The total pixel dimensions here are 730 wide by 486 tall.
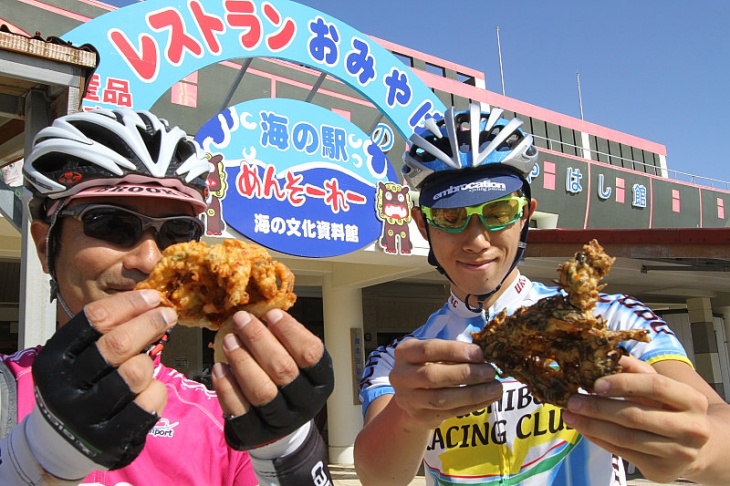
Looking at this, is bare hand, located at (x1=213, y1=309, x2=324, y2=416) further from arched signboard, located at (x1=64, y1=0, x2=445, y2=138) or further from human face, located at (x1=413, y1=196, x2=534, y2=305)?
arched signboard, located at (x1=64, y1=0, x2=445, y2=138)

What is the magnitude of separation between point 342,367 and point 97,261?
10536mm

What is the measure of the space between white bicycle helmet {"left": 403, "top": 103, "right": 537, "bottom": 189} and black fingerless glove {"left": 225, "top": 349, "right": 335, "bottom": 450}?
137cm

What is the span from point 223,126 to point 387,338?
1024 centimetres

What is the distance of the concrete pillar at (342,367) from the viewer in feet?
40.3

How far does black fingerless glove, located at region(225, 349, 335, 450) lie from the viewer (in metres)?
1.58

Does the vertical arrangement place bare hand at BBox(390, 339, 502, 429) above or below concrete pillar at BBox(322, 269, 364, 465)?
above

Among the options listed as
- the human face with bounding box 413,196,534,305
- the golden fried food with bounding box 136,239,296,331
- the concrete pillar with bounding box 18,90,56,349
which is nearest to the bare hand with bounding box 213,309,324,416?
the golden fried food with bounding box 136,239,296,331

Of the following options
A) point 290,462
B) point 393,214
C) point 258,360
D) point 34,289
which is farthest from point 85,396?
point 393,214

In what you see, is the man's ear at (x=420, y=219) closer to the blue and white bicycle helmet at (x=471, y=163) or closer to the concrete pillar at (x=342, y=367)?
the blue and white bicycle helmet at (x=471, y=163)

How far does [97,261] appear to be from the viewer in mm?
2076

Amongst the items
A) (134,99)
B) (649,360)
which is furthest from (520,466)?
(134,99)

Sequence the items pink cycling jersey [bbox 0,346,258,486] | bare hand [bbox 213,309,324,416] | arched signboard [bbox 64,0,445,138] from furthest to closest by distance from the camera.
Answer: arched signboard [bbox 64,0,445,138], pink cycling jersey [bbox 0,346,258,486], bare hand [bbox 213,309,324,416]

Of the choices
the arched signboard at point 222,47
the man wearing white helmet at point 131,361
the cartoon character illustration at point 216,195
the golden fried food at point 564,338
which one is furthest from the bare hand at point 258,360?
the cartoon character illustration at point 216,195

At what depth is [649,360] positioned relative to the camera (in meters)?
2.10
